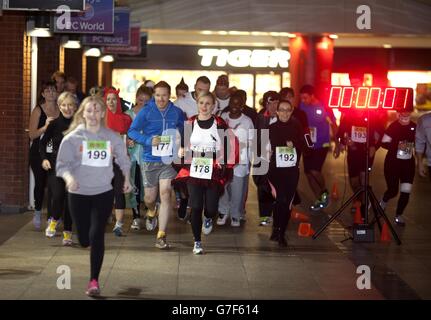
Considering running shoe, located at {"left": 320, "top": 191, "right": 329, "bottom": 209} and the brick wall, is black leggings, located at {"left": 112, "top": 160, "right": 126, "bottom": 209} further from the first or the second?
running shoe, located at {"left": 320, "top": 191, "right": 329, "bottom": 209}

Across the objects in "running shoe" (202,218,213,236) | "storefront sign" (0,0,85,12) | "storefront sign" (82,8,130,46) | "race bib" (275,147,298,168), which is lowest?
"running shoe" (202,218,213,236)

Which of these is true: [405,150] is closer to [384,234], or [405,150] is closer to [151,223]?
[384,234]

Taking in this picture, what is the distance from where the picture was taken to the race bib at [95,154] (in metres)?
8.83

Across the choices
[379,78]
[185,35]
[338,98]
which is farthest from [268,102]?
[379,78]

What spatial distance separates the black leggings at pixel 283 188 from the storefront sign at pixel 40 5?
321 centimetres

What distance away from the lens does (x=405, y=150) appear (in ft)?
45.6

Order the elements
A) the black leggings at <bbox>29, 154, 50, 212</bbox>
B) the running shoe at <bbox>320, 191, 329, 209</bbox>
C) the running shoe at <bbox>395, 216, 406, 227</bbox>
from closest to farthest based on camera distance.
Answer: the black leggings at <bbox>29, 154, 50, 212</bbox>, the running shoe at <bbox>395, 216, 406, 227</bbox>, the running shoe at <bbox>320, 191, 329, 209</bbox>

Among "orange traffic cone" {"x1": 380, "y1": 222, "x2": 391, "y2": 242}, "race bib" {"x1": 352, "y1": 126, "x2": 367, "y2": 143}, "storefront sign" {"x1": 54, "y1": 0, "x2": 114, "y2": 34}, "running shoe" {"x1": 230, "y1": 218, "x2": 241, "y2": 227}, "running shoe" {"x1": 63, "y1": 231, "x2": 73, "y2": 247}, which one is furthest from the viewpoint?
"storefront sign" {"x1": 54, "y1": 0, "x2": 114, "y2": 34}

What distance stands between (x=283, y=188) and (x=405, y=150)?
2741 millimetres

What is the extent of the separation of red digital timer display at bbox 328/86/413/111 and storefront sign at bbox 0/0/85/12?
11.1ft

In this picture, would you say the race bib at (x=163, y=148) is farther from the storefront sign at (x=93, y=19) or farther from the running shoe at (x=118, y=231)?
the storefront sign at (x=93, y=19)

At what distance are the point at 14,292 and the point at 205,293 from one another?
5.57 feet

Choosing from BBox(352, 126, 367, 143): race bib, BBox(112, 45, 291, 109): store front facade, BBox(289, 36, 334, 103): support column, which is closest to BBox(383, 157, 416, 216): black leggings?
BBox(352, 126, 367, 143): race bib

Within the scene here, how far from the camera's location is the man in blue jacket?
11.5 m
